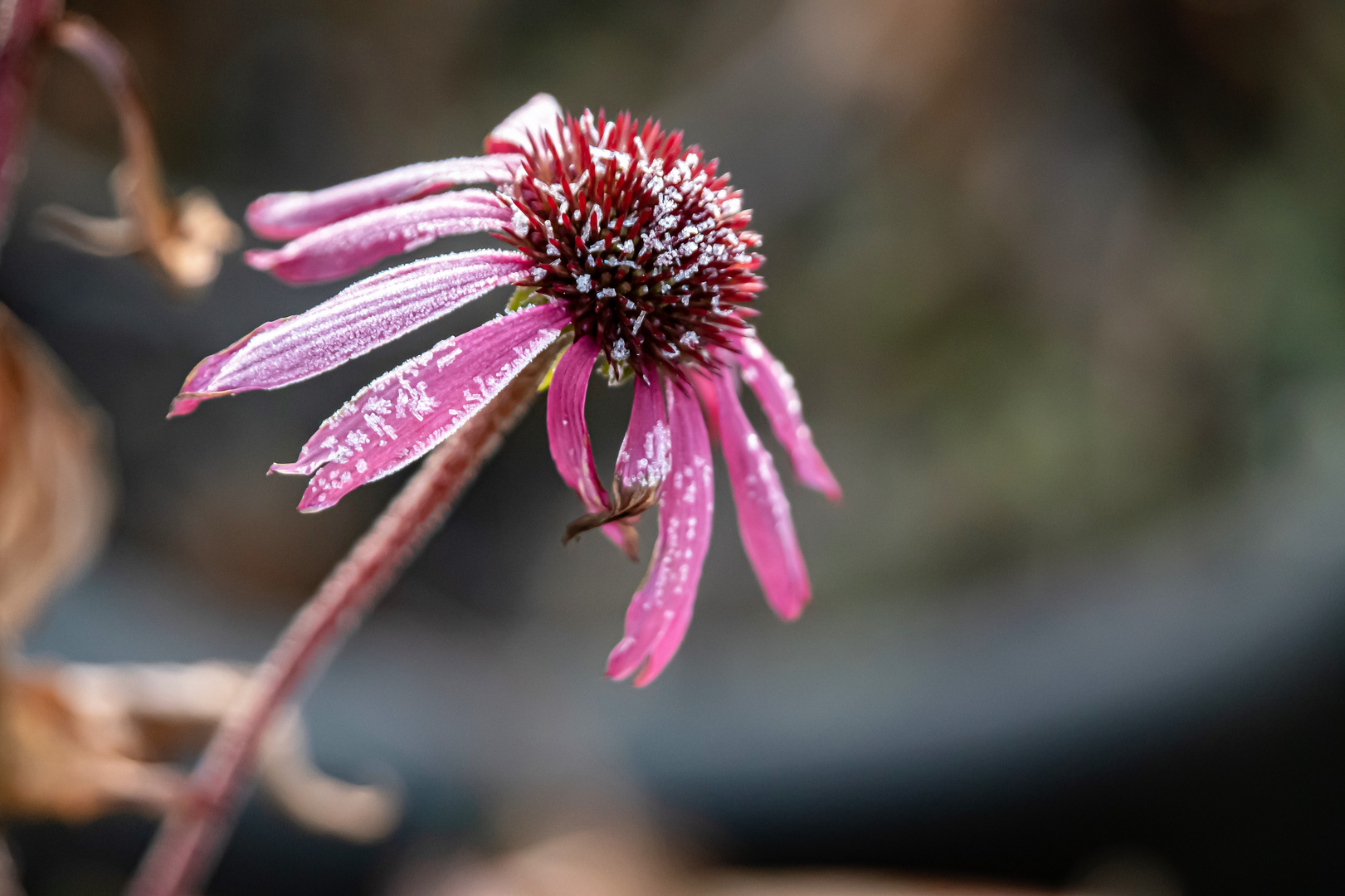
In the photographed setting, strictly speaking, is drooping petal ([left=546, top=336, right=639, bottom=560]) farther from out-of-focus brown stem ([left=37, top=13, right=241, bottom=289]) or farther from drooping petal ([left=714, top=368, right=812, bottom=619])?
out-of-focus brown stem ([left=37, top=13, right=241, bottom=289])

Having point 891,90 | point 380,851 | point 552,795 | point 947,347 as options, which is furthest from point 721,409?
point 891,90

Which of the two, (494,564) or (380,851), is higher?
(494,564)

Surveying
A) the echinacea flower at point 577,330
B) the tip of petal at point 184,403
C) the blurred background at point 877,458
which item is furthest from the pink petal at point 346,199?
the blurred background at point 877,458

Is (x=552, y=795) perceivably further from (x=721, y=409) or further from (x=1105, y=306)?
(x=1105, y=306)

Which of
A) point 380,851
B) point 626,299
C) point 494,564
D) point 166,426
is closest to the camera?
point 626,299

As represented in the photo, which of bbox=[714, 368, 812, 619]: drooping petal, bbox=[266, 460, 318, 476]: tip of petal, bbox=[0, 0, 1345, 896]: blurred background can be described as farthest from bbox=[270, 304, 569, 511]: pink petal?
bbox=[0, 0, 1345, 896]: blurred background

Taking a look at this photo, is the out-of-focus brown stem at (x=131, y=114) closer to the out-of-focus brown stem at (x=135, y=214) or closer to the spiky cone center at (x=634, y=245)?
the out-of-focus brown stem at (x=135, y=214)

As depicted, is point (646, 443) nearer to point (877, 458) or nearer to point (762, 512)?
point (762, 512)
